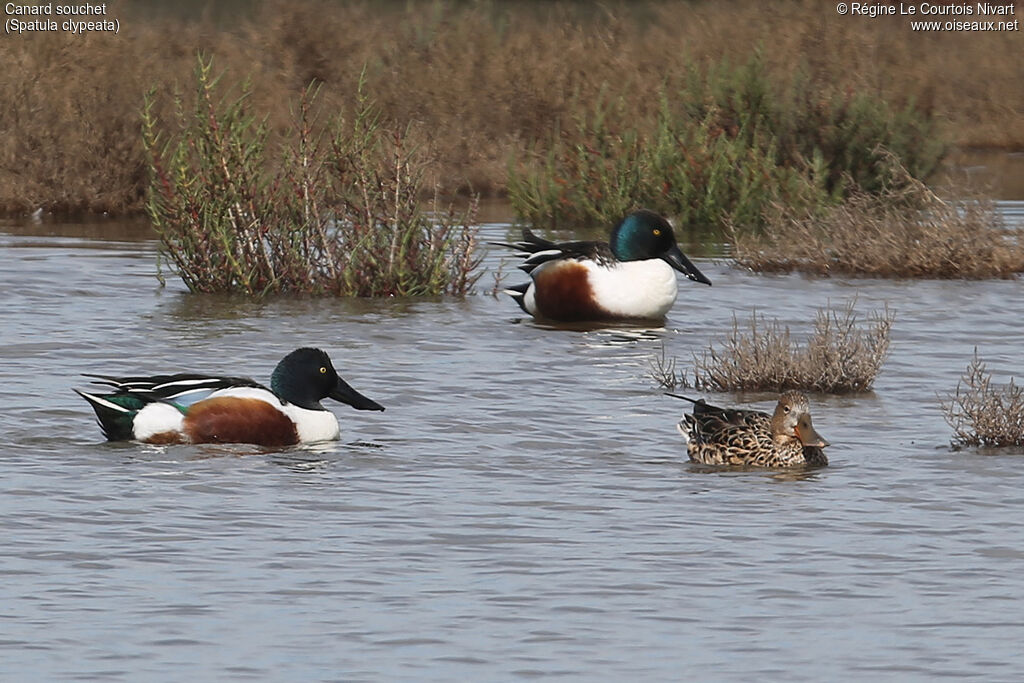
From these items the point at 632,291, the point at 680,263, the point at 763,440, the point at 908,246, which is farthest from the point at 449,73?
the point at 763,440

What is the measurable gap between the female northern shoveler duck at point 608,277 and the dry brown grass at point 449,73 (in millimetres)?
7644

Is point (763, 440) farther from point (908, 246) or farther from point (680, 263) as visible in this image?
point (908, 246)

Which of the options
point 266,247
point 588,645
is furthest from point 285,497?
point 266,247

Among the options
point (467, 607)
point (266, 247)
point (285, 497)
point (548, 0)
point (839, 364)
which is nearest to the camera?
point (467, 607)

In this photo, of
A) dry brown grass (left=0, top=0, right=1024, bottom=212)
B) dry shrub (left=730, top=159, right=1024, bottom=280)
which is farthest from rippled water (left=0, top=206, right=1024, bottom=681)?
dry brown grass (left=0, top=0, right=1024, bottom=212)

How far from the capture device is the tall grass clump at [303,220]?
53.2 ft

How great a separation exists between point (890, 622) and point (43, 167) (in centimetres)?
1832

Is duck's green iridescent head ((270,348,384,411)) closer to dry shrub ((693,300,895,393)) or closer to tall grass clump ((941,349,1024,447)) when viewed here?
dry shrub ((693,300,895,393))

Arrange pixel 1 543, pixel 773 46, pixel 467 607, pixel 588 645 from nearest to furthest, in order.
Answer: pixel 588 645
pixel 467 607
pixel 1 543
pixel 773 46

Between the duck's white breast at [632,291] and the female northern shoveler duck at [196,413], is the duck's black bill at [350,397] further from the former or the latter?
the duck's white breast at [632,291]

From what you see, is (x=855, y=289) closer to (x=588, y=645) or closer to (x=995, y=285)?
(x=995, y=285)

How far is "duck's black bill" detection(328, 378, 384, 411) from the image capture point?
10.6 metres

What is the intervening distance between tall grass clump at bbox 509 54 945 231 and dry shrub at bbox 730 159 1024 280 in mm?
2099

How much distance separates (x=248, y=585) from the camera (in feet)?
23.6
